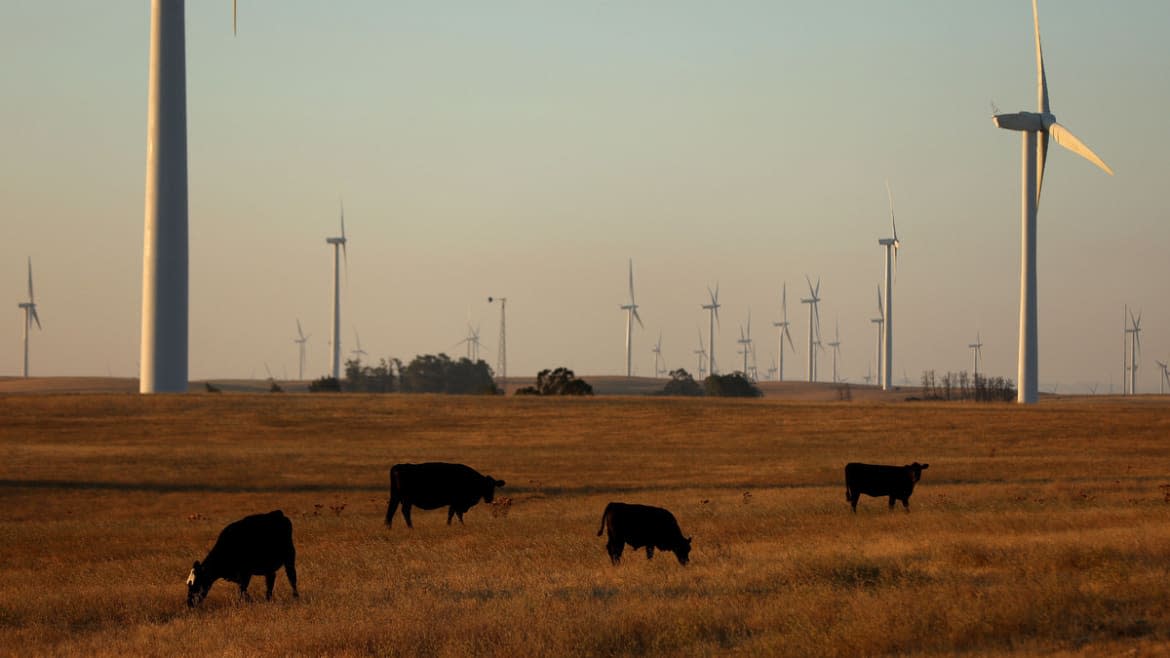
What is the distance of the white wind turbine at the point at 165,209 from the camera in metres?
77.3

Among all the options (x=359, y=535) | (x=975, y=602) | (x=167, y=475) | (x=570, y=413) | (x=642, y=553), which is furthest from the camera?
(x=570, y=413)

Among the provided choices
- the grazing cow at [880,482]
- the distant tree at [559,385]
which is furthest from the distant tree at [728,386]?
the grazing cow at [880,482]

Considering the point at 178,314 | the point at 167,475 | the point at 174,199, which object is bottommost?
the point at 167,475

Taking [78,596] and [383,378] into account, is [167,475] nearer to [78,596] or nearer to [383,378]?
[78,596]

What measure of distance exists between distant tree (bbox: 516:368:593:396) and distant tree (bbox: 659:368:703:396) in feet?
170

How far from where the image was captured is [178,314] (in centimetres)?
8125

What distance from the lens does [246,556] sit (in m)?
16.8

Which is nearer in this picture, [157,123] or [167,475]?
[167,475]

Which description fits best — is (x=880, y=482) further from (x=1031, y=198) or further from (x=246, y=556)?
(x=1031, y=198)

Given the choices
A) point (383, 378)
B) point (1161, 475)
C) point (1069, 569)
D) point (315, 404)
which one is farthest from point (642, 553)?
point (383, 378)

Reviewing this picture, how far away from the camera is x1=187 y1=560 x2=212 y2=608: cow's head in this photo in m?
16.3

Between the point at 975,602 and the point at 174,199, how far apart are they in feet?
233

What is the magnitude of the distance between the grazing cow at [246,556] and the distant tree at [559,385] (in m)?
90.7

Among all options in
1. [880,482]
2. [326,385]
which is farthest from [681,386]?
[880,482]
